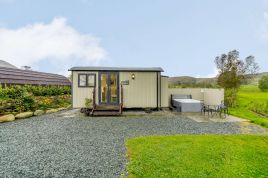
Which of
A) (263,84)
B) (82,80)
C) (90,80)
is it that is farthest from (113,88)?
(263,84)

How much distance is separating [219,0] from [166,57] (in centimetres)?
693

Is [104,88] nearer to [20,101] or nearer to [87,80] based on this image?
[87,80]

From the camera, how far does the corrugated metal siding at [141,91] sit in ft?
34.6

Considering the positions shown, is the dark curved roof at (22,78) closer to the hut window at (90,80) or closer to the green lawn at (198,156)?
the hut window at (90,80)

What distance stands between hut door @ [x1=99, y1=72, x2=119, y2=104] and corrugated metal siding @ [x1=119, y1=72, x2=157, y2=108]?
1.72ft

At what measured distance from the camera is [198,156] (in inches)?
155

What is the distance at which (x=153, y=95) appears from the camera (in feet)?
34.9

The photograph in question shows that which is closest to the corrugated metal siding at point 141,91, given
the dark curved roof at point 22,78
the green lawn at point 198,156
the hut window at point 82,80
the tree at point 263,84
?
the hut window at point 82,80

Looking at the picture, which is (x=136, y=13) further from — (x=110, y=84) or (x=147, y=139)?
(x=147, y=139)

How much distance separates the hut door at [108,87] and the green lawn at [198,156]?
550 centimetres

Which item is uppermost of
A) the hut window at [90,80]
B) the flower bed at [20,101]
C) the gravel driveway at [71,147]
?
the hut window at [90,80]

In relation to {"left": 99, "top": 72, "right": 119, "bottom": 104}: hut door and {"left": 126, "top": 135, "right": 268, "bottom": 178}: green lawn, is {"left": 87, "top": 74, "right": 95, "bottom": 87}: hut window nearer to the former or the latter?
{"left": 99, "top": 72, "right": 119, "bottom": 104}: hut door

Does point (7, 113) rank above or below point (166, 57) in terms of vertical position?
below

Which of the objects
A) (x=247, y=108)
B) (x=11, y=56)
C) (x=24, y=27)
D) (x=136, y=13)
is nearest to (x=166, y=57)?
(x=136, y=13)
